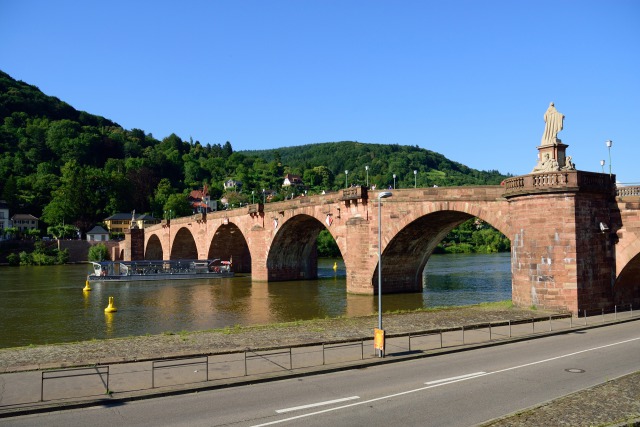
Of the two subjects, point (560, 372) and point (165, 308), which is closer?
point (560, 372)

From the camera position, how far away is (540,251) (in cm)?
2861

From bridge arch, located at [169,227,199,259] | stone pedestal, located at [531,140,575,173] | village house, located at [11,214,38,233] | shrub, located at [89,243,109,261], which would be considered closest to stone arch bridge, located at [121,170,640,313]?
stone pedestal, located at [531,140,575,173]

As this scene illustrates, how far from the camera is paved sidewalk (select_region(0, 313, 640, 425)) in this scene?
45.2 ft

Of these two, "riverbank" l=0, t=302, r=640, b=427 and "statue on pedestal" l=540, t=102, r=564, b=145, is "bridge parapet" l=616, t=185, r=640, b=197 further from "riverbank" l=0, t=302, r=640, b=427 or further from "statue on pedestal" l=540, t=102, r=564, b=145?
"riverbank" l=0, t=302, r=640, b=427

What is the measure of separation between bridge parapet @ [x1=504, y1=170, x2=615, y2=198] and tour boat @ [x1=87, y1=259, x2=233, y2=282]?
51.4 metres

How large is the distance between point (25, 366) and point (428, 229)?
3150cm

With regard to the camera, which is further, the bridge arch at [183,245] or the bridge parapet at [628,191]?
the bridge arch at [183,245]

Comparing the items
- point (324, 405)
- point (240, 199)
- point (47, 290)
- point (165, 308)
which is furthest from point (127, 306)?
point (240, 199)

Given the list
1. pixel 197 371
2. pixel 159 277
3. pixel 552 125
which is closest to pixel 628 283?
pixel 552 125

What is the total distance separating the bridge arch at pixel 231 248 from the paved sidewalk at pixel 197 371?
193 feet

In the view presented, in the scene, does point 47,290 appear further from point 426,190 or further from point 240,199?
point 240,199

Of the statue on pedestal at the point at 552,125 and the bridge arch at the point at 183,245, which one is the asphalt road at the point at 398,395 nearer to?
the statue on pedestal at the point at 552,125

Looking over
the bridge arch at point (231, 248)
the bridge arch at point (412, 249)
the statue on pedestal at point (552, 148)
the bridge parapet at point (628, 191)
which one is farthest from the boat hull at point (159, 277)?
the bridge parapet at point (628, 191)

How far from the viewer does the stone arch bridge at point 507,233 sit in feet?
91.6
